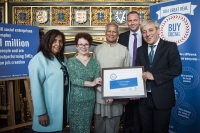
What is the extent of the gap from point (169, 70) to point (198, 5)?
1.32 meters

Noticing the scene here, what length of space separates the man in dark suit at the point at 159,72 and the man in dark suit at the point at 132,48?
554 mm

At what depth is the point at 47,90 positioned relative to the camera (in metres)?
1.60

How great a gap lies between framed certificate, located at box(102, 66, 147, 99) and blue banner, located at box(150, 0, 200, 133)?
3.90 ft

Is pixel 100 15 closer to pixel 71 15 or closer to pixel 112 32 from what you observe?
pixel 71 15

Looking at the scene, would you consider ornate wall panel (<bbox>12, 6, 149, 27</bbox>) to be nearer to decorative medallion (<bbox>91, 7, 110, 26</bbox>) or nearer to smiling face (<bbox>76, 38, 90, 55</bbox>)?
decorative medallion (<bbox>91, 7, 110, 26</bbox>)

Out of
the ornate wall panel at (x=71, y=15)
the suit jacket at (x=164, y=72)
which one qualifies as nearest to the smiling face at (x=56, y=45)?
the suit jacket at (x=164, y=72)

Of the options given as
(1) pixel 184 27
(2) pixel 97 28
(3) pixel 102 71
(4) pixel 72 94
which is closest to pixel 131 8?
(2) pixel 97 28

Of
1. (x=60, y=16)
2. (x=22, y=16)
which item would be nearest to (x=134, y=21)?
(x=60, y=16)

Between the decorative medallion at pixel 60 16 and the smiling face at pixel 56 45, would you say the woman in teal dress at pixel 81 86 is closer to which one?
the smiling face at pixel 56 45

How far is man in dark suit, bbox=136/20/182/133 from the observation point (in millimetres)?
1688

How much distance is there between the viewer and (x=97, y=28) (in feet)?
10.6

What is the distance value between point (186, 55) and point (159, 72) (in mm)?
1154

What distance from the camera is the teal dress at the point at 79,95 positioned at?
1.76m

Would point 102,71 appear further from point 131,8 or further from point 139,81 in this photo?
point 131,8
